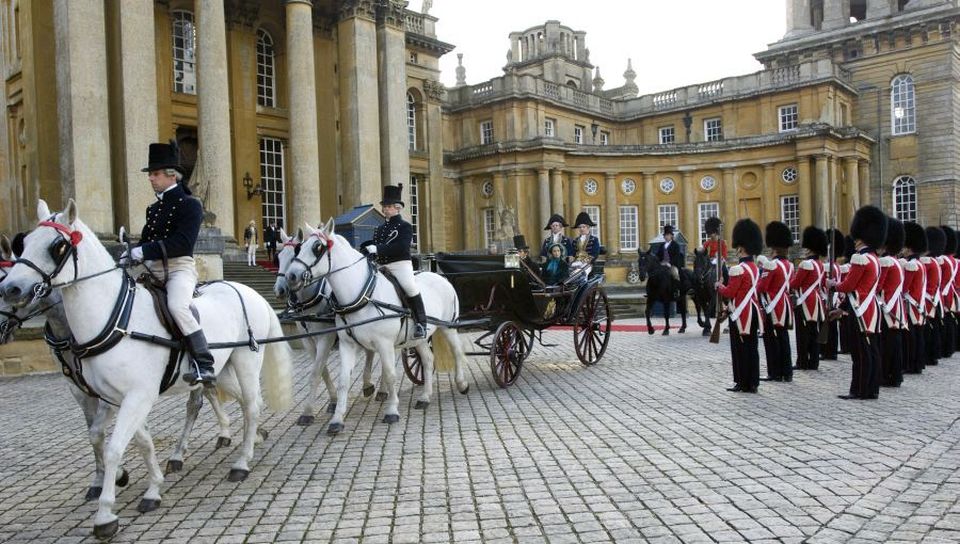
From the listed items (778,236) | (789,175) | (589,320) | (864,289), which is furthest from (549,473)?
(789,175)

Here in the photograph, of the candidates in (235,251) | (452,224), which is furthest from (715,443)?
(452,224)

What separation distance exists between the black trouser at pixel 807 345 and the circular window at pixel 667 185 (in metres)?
32.7

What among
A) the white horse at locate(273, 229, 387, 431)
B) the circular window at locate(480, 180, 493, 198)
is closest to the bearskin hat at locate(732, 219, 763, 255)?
the white horse at locate(273, 229, 387, 431)

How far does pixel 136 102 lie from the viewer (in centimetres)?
1873

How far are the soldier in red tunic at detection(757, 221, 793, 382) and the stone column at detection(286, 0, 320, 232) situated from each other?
53.4 feet

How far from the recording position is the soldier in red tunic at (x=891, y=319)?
9219mm

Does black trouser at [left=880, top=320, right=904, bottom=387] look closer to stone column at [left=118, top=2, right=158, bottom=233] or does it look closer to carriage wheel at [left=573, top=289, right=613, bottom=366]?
carriage wheel at [left=573, top=289, right=613, bottom=366]

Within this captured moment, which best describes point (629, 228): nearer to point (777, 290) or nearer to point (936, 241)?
point (936, 241)

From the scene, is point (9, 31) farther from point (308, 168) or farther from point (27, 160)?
point (308, 168)

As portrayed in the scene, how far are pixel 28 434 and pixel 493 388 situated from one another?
221 inches

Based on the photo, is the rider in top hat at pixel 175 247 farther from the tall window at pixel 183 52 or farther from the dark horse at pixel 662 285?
the tall window at pixel 183 52

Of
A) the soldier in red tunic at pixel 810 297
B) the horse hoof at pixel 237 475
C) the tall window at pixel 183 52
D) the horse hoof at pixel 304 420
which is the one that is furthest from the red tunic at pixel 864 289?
the tall window at pixel 183 52

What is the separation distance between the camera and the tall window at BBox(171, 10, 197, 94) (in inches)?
963

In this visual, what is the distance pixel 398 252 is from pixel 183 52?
65.5ft
